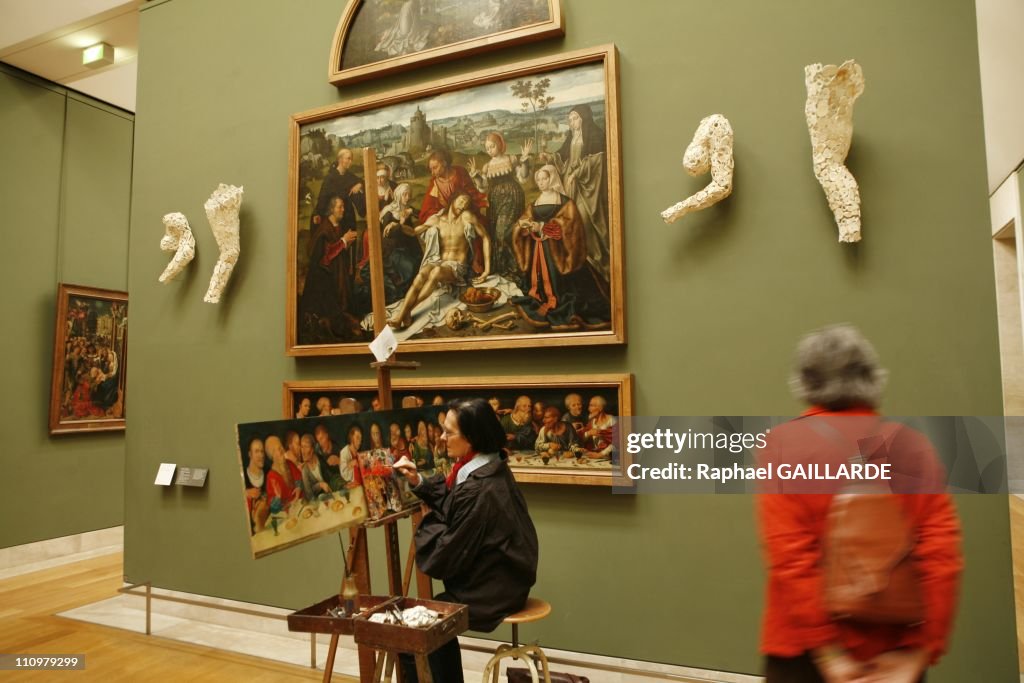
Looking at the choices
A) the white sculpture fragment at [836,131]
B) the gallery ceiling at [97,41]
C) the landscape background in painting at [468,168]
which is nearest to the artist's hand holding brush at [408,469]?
the landscape background in painting at [468,168]

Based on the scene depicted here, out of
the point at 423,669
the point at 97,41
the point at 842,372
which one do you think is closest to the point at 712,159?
the point at 842,372

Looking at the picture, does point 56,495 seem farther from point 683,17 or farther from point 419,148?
point 683,17

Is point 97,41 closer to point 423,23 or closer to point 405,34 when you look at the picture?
point 405,34

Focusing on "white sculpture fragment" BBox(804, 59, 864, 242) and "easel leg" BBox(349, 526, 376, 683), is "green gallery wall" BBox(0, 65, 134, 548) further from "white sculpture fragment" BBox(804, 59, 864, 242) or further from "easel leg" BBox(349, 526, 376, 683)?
"white sculpture fragment" BBox(804, 59, 864, 242)

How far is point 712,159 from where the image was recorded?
404 cm

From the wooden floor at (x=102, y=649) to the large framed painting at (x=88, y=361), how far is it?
6.66 feet

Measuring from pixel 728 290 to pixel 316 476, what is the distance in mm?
2666

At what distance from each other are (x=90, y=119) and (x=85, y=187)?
0.85 m

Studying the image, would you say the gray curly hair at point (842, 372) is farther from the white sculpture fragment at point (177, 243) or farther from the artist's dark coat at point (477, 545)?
the white sculpture fragment at point (177, 243)

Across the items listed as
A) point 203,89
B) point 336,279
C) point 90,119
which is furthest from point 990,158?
point 90,119

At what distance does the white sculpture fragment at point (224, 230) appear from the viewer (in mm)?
5539

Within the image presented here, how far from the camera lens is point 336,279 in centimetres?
523

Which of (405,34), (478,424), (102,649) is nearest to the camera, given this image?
(478,424)

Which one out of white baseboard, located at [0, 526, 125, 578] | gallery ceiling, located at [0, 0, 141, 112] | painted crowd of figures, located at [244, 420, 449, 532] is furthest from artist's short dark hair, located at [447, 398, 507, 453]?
white baseboard, located at [0, 526, 125, 578]
